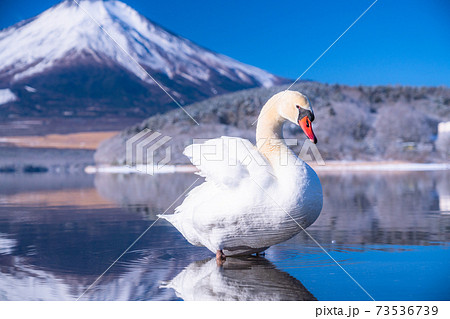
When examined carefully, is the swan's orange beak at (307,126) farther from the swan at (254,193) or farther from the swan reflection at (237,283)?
the swan reflection at (237,283)

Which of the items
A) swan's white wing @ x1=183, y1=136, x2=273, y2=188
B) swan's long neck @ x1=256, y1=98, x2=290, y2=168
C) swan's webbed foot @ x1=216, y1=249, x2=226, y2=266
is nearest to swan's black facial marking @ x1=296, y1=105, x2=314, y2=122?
swan's long neck @ x1=256, y1=98, x2=290, y2=168

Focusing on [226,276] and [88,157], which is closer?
[226,276]

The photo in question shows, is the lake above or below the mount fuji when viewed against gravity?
below

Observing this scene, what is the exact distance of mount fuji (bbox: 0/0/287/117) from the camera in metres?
80.9

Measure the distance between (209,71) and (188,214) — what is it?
7252 centimetres

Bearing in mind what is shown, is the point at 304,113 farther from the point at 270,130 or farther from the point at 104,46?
the point at 104,46

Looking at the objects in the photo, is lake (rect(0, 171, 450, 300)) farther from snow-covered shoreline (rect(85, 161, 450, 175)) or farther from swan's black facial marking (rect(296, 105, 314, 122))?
snow-covered shoreline (rect(85, 161, 450, 175))

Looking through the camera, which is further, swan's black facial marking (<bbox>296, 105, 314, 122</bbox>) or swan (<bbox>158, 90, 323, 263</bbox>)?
swan's black facial marking (<bbox>296, 105, 314, 122</bbox>)

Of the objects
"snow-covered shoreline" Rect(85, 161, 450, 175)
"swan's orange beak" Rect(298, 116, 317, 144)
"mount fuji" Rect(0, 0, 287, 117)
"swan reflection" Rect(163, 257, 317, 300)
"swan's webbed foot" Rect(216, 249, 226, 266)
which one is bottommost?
"swan reflection" Rect(163, 257, 317, 300)

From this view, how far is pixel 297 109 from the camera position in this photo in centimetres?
538

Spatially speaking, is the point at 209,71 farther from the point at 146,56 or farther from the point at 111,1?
the point at 111,1
